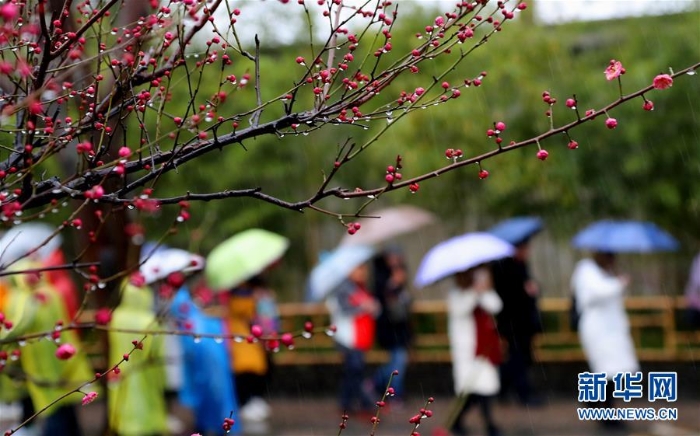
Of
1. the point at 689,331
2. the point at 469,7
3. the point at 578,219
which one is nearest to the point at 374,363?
the point at 578,219

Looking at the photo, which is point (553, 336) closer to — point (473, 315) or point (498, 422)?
point (498, 422)

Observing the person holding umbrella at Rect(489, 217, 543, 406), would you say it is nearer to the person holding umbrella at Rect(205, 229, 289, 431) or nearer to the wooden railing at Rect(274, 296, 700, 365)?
the wooden railing at Rect(274, 296, 700, 365)

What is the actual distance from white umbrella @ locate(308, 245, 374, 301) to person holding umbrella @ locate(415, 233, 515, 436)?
1.88 m

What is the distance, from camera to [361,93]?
275 cm

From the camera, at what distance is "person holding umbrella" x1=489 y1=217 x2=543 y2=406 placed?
965cm

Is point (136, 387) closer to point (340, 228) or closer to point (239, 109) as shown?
point (239, 109)

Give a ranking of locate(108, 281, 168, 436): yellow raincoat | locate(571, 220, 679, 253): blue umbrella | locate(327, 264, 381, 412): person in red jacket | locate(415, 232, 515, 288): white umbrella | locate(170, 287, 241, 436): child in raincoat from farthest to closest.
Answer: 1. locate(327, 264, 381, 412): person in red jacket
2. locate(571, 220, 679, 253): blue umbrella
3. locate(415, 232, 515, 288): white umbrella
4. locate(170, 287, 241, 436): child in raincoat
5. locate(108, 281, 168, 436): yellow raincoat

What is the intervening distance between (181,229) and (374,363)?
3883 mm

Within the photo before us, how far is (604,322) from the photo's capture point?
853 cm

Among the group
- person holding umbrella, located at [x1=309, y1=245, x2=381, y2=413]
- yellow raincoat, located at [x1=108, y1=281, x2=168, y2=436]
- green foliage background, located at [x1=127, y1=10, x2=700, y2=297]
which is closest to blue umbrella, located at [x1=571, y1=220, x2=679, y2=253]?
green foliage background, located at [x1=127, y1=10, x2=700, y2=297]

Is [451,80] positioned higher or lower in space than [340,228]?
higher

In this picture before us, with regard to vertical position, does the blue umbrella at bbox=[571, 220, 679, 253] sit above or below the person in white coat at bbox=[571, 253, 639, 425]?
above

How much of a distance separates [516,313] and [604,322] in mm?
1313

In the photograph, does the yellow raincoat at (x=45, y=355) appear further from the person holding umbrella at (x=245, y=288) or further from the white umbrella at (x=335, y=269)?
the white umbrella at (x=335, y=269)
